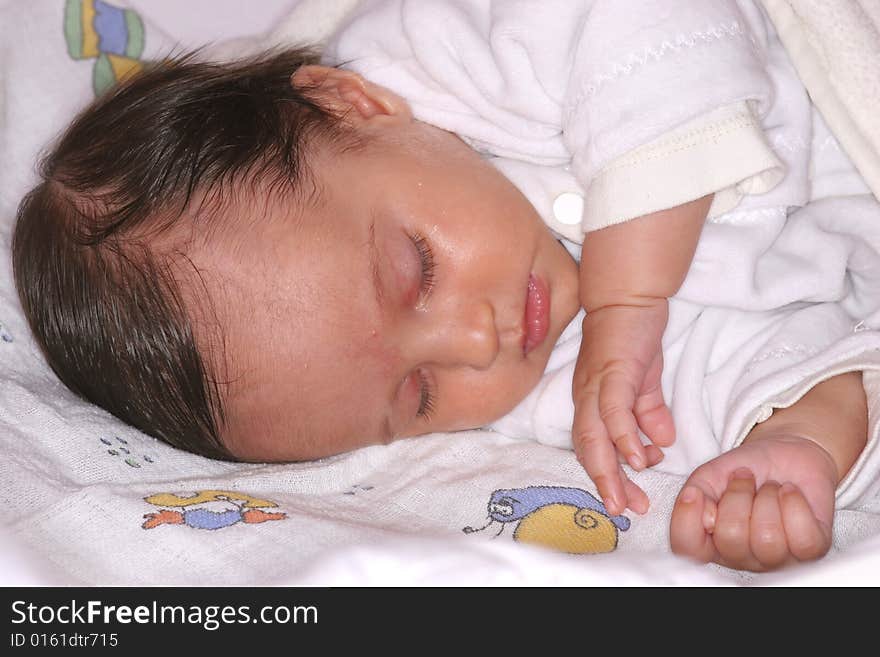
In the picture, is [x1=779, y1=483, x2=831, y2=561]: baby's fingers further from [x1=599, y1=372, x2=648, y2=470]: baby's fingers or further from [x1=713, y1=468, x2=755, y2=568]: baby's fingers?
[x1=599, y1=372, x2=648, y2=470]: baby's fingers

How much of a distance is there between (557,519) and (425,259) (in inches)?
12.8

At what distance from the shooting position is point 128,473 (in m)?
1.18

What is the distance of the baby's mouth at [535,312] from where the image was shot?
1244mm

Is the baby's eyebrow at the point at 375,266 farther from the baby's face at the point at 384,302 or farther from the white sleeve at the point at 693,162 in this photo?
the white sleeve at the point at 693,162

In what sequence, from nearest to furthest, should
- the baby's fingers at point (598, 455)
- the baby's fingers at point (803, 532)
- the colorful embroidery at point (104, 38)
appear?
the baby's fingers at point (803, 532)
the baby's fingers at point (598, 455)
the colorful embroidery at point (104, 38)

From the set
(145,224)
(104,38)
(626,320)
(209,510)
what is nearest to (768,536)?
(626,320)

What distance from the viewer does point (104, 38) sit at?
1.73 m

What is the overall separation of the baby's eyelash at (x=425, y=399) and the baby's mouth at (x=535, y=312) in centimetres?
12

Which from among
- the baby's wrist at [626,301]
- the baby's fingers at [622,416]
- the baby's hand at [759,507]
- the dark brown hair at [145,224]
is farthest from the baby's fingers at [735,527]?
the dark brown hair at [145,224]

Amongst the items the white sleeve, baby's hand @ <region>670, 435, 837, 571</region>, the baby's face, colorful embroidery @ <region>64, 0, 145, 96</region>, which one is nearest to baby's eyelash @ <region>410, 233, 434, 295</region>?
the baby's face

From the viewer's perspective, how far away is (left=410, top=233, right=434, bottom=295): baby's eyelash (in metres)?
1.20

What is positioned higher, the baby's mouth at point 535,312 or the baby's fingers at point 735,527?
the baby's mouth at point 535,312
